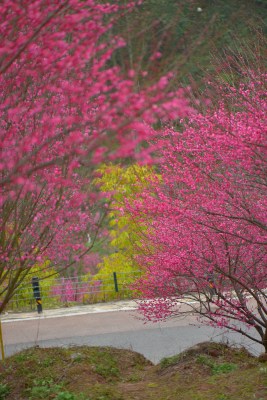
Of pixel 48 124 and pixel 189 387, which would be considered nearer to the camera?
pixel 48 124

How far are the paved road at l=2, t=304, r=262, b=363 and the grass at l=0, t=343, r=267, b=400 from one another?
4.09 metres

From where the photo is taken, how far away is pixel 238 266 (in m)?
8.09

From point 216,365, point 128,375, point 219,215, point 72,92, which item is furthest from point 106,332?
point 72,92

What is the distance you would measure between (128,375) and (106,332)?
6659 mm

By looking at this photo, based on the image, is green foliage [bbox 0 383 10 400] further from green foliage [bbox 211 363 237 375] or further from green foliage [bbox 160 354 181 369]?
green foliage [bbox 211 363 237 375]

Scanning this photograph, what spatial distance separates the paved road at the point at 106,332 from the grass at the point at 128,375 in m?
4.09

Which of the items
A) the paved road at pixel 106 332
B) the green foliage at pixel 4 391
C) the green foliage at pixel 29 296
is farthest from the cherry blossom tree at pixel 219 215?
the green foliage at pixel 29 296

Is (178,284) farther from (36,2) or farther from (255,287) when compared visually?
(36,2)

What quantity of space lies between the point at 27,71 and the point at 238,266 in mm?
4834

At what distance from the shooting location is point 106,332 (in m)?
14.0

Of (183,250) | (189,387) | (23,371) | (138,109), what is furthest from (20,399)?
(138,109)

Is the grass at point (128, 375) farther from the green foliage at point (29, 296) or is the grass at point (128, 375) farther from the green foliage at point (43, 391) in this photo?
the green foliage at point (29, 296)

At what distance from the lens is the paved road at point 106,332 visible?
508 inches

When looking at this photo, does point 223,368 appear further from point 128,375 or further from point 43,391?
point 43,391
